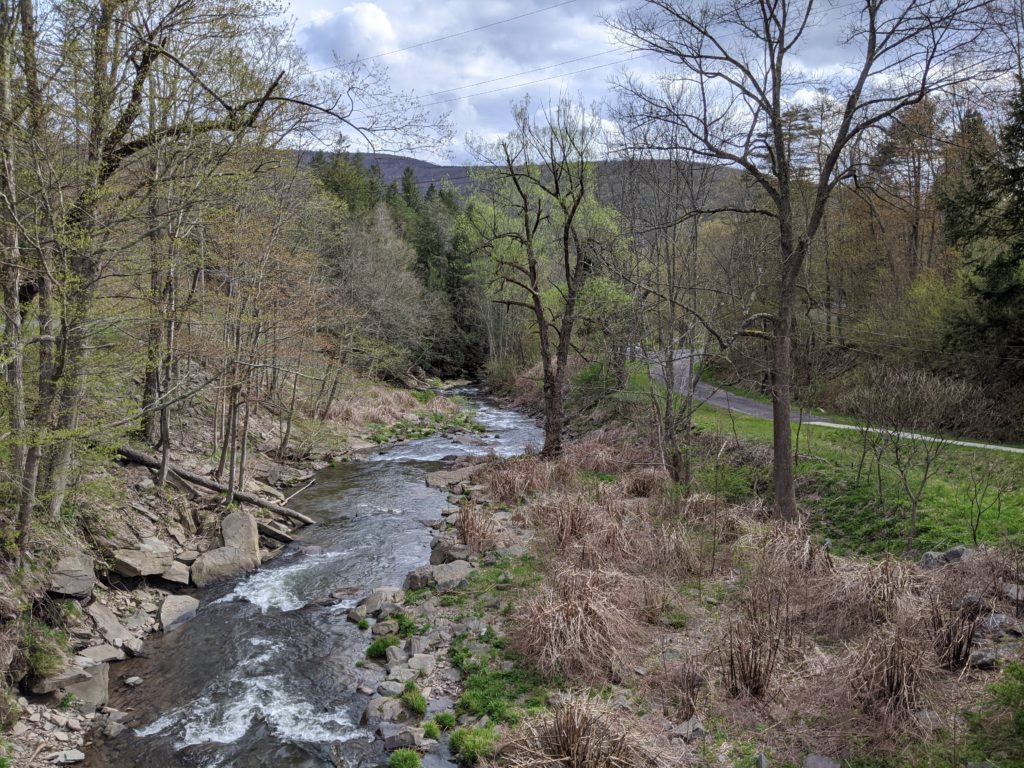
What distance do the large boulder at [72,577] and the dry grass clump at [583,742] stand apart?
250 inches

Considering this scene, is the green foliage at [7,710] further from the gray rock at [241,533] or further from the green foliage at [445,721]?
the gray rock at [241,533]

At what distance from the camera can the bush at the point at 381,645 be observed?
8.24m

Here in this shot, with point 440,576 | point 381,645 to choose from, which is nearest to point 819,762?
point 381,645

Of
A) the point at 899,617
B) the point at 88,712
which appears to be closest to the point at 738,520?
the point at 899,617

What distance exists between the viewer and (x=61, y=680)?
6910mm

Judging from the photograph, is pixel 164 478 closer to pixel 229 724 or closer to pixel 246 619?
pixel 246 619

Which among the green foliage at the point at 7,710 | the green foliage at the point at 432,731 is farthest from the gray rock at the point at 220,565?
the green foliage at the point at 432,731

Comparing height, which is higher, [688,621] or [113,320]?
[113,320]

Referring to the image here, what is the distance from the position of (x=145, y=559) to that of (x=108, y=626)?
2.00m

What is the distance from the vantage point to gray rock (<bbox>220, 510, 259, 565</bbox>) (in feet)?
37.6

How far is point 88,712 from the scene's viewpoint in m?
6.82

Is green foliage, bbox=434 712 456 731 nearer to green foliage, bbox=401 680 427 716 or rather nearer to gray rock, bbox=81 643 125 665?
green foliage, bbox=401 680 427 716

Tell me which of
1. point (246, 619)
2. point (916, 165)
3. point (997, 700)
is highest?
point (916, 165)

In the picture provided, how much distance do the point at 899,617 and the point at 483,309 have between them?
36111 millimetres
